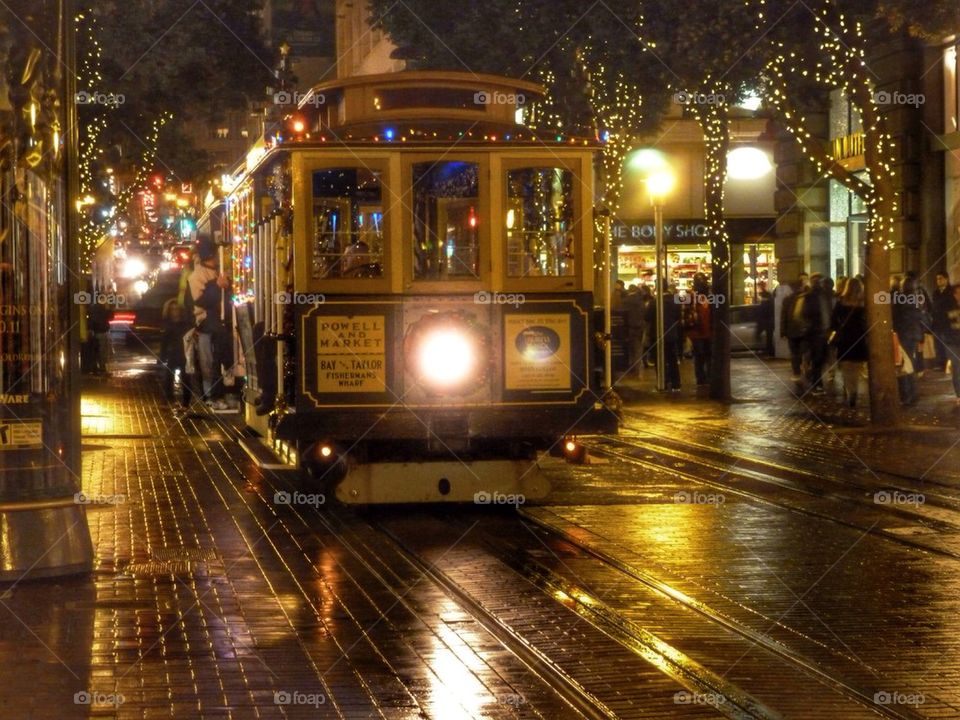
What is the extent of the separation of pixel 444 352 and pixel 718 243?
483 inches

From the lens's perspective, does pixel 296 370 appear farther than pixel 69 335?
Yes

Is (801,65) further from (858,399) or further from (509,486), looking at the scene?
(509,486)

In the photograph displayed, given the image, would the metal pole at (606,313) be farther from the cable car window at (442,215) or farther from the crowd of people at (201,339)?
the crowd of people at (201,339)

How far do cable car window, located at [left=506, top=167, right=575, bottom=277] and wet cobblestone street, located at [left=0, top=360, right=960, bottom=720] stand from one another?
1960 millimetres

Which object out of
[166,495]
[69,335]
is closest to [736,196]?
[166,495]

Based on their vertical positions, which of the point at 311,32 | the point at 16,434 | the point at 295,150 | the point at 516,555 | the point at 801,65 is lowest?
the point at 516,555

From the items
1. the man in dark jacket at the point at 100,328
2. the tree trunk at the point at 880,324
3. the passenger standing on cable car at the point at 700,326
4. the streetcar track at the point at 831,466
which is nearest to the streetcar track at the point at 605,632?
the streetcar track at the point at 831,466

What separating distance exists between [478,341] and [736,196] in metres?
31.8

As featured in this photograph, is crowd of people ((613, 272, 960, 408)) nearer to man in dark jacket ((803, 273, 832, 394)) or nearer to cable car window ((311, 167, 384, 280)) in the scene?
man in dark jacket ((803, 273, 832, 394))

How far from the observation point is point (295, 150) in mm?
12281

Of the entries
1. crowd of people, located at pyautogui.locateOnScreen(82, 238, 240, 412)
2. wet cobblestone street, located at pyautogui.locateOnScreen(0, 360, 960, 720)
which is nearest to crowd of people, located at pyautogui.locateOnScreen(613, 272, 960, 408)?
wet cobblestone street, located at pyautogui.locateOnScreen(0, 360, 960, 720)

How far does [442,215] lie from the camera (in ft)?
41.1

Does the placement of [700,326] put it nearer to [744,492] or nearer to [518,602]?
[744,492]

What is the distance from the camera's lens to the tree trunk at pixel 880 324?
18.6 meters
